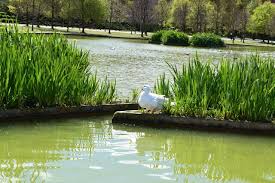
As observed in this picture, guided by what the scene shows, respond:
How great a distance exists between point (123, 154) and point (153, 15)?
242 feet

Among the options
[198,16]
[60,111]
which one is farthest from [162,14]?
[60,111]

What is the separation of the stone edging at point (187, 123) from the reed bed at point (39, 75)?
3.50ft

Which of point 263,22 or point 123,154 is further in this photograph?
point 263,22

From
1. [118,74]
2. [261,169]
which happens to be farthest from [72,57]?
[118,74]

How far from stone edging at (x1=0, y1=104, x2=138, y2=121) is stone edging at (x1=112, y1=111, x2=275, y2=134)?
0.80 m

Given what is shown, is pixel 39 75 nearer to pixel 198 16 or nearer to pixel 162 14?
pixel 198 16

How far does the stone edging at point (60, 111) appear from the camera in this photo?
30.3ft

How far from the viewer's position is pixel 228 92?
9.34 metres

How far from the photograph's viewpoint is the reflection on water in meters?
6.55

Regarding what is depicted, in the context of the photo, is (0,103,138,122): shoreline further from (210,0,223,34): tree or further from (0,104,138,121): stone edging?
(210,0,223,34): tree

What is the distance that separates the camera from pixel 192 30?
7731cm

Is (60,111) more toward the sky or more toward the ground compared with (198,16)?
more toward the ground

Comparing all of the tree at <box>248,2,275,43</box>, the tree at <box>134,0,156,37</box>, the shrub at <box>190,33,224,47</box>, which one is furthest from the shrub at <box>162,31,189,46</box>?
the tree at <box>248,2,275,43</box>

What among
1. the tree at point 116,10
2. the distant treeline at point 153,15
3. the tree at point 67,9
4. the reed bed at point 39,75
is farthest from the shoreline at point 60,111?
the tree at point 116,10
